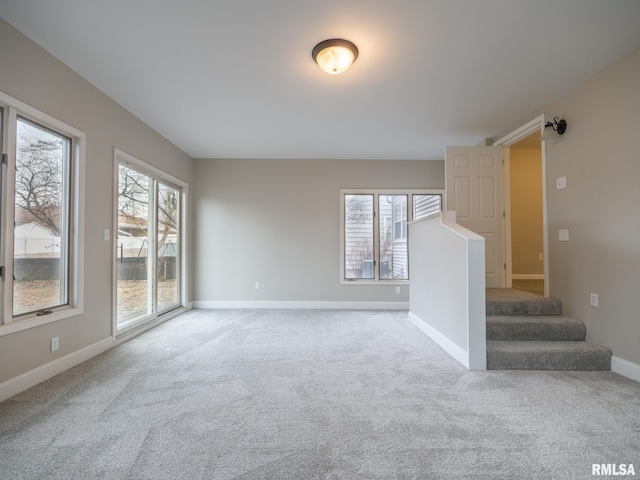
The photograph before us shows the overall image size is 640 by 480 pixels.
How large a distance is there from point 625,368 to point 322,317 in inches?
132

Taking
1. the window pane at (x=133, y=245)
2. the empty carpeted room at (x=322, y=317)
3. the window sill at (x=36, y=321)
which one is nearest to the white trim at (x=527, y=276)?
the empty carpeted room at (x=322, y=317)

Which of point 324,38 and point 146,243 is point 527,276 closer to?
point 324,38

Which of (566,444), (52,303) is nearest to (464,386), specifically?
(566,444)

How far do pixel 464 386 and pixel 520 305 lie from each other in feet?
4.67

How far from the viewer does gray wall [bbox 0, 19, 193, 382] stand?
2.16 meters

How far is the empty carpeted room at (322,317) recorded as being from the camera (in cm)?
166

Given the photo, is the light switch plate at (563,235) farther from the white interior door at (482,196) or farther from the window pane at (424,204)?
the window pane at (424,204)

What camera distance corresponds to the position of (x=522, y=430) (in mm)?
1731

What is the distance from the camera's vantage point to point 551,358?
8.52 feet

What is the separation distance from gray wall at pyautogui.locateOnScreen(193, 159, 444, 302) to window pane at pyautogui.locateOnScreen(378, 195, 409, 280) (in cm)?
31

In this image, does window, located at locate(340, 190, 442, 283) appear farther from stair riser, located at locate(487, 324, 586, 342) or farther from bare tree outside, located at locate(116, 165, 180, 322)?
bare tree outside, located at locate(116, 165, 180, 322)

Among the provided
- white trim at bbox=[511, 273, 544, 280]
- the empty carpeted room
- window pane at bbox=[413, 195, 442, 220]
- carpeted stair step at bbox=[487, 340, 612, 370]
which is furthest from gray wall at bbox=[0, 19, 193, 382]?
white trim at bbox=[511, 273, 544, 280]

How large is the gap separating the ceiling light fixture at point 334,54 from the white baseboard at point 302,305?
3831 mm

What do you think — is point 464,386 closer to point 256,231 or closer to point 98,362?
point 98,362
